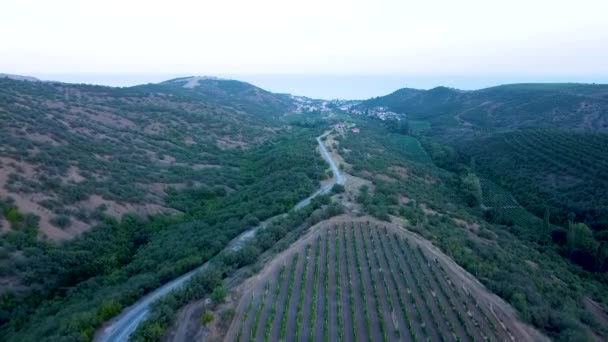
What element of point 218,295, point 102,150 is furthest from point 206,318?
→ point 102,150

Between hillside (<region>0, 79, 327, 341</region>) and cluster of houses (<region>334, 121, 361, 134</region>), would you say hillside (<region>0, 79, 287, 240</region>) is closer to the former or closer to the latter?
hillside (<region>0, 79, 327, 341</region>)

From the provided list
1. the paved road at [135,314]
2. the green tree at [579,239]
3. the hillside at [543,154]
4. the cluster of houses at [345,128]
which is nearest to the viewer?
the paved road at [135,314]

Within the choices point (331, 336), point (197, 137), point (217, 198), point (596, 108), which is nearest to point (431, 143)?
point (596, 108)

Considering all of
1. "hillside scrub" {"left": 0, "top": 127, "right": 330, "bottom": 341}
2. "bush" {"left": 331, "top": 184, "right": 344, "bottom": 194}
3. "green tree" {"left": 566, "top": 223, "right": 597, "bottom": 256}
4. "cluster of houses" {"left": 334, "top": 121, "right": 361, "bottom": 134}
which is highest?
"cluster of houses" {"left": 334, "top": 121, "right": 361, "bottom": 134}

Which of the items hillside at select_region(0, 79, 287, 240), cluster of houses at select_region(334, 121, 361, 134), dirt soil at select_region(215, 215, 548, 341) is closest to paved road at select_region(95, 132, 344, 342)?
dirt soil at select_region(215, 215, 548, 341)

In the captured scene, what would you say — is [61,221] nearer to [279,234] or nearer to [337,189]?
[279,234]

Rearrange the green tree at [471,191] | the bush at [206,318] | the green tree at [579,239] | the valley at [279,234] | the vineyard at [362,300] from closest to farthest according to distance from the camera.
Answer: the bush at [206,318] → the vineyard at [362,300] → the valley at [279,234] → the green tree at [579,239] → the green tree at [471,191]

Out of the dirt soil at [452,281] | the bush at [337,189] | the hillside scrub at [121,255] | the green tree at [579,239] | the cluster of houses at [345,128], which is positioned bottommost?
the green tree at [579,239]

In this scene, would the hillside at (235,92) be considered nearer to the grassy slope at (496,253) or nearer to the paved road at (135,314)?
the grassy slope at (496,253)

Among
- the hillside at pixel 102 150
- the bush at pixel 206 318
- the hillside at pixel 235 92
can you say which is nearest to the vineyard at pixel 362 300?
the bush at pixel 206 318
